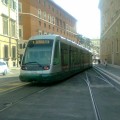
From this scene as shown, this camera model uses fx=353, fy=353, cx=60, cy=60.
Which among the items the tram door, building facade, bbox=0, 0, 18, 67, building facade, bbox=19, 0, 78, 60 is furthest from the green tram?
building facade, bbox=19, 0, 78, 60

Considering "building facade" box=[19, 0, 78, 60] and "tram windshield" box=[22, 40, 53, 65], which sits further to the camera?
"building facade" box=[19, 0, 78, 60]

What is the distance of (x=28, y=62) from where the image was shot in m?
18.8

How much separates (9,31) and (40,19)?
89.4ft

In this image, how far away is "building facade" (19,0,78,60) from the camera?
7462 cm

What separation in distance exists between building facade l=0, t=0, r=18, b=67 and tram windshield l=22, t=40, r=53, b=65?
3065 centimetres

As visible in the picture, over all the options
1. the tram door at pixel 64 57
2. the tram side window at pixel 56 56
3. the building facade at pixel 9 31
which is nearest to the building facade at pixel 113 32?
the building facade at pixel 9 31

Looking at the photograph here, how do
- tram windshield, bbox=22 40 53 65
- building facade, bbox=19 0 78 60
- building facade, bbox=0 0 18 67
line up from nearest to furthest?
tram windshield, bbox=22 40 53 65 → building facade, bbox=0 0 18 67 → building facade, bbox=19 0 78 60

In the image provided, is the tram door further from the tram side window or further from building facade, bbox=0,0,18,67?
building facade, bbox=0,0,18,67

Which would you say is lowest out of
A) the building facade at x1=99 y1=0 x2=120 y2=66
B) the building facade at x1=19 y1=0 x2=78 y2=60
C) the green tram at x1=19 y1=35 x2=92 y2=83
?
the green tram at x1=19 y1=35 x2=92 y2=83

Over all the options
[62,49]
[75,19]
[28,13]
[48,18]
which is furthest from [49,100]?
[75,19]

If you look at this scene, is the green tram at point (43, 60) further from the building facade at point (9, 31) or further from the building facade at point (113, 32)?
the building facade at point (9, 31)

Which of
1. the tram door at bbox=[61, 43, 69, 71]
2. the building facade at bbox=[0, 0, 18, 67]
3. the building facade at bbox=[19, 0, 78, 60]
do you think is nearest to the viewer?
the tram door at bbox=[61, 43, 69, 71]

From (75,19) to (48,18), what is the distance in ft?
110

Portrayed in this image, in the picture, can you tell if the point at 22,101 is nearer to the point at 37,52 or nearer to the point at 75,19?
the point at 37,52
